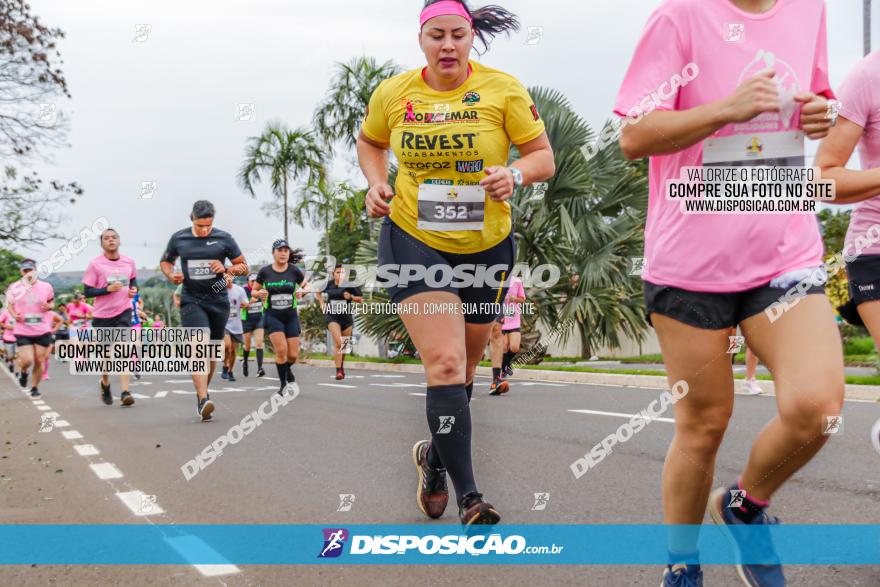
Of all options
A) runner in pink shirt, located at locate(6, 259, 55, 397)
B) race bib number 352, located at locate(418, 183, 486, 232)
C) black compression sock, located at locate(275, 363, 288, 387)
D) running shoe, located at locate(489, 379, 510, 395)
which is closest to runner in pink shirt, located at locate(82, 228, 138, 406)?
black compression sock, located at locate(275, 363, 288, 387)

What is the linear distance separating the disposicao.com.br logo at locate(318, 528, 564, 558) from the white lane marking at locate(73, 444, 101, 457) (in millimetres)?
4031

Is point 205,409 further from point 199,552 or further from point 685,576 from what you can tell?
point 685,576

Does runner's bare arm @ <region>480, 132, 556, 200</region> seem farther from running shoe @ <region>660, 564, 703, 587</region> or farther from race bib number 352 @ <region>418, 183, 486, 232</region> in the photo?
running shoe @ <region>660, 564, 703, 587</region>

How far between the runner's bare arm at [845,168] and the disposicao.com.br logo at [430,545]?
1838mm

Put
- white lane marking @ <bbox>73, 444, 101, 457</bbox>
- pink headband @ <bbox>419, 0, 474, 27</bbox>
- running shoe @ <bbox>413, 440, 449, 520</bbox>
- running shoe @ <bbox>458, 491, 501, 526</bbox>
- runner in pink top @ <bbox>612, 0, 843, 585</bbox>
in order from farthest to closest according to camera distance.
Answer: white lane marking @ <bbox>73, 444, 101, 457</bbox> → running shoe @ <bbox>413, 440, 449, 520</bbox> → pink headband @ <bbox>419, 0, 474, 27</bbox> → running shoe @ <bbox>458, 491, 501, 526</bbox> → runner in pink top @ <bbox>612, 0, 843, 585</bbox>

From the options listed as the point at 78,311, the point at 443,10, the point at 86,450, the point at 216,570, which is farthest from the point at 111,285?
the point at 78,311

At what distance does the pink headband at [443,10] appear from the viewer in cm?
377

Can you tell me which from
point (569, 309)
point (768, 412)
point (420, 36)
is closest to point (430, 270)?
point (420, 36)

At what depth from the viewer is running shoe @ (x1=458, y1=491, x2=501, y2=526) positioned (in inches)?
134

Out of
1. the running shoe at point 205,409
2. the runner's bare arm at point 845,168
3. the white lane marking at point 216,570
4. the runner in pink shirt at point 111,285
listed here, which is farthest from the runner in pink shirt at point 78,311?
the runner's bare arm at point 845,168

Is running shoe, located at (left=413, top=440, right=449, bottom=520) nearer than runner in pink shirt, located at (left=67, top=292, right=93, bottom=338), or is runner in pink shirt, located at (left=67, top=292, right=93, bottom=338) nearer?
running shoe, located at (left=413, top=440, right=449, bottom=520)

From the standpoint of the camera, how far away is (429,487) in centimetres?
418

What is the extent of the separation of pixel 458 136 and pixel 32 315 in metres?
13.1

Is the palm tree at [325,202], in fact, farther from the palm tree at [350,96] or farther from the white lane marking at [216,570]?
the white lane marking at [216,570]
